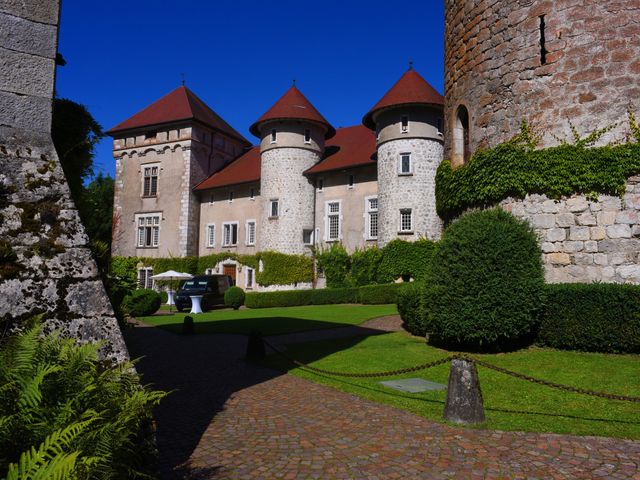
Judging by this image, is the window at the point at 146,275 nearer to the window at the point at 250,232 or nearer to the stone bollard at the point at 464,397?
the window at the point at 250,232

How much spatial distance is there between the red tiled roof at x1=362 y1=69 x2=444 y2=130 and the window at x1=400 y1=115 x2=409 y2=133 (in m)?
1.07

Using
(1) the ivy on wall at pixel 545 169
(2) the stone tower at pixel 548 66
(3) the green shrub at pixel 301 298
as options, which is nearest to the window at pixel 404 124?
(3) the green shrub at pixel 301 298

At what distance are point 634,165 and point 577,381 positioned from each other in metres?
5.22

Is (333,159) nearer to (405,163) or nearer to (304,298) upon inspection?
(405,163)

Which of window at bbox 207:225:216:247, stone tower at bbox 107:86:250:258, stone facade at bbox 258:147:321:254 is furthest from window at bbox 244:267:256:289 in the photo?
stone tower at bbox 107:86:250:258

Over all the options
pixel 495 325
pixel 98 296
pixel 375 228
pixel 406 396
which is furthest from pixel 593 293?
pixel 375 228

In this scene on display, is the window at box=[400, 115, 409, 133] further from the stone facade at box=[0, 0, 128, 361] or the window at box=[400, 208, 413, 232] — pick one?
the stone facade at box=[0, 0, 128, 361]

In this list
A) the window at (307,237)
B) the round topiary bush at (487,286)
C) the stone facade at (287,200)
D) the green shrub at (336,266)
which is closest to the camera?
the round topiary bush at (487,286)

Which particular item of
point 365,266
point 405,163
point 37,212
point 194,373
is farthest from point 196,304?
point 37,212

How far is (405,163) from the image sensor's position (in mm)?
30984

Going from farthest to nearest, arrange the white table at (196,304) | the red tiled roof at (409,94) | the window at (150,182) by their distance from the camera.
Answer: the window at (150,182) → the red tiled roof at (409,94) → the white table at (196,304)

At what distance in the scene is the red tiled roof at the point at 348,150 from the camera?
3438cm

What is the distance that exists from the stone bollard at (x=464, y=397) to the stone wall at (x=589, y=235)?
20.9 ft

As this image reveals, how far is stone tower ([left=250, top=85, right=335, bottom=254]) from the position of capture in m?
35.3
